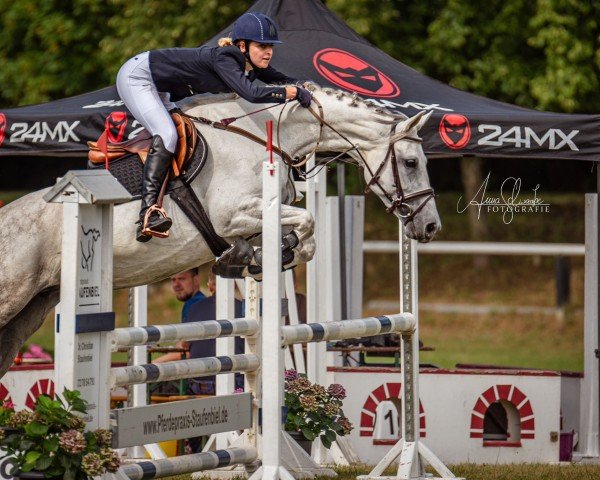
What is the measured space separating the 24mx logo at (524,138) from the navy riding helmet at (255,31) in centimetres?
171

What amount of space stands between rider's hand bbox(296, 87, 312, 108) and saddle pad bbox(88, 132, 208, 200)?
51cm

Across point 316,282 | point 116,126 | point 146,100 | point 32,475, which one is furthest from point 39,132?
point 32,475

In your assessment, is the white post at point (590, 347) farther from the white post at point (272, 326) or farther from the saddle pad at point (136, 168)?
the white post at point (272, 326)

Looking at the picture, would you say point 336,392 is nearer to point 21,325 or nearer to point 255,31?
point 21,325

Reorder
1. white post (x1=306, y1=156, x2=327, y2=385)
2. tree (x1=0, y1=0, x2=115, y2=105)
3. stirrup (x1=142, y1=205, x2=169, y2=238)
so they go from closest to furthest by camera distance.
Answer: stirrup (x1=142, y1=205, x2=169, y2=238) → white post (x1=306, y1=156, x2=327, y2=385) → tree (x1=0, y1=0, x2=115, y2=105)

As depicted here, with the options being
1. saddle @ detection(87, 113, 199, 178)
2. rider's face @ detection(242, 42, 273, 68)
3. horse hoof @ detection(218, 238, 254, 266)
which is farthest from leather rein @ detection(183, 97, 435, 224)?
horse hoof @ detection(218, 238, 254, 266)

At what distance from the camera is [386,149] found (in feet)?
20.8

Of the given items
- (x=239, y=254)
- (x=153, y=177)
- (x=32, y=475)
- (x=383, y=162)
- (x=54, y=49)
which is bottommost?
(x=32, y=475)

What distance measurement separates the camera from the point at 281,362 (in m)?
5.50

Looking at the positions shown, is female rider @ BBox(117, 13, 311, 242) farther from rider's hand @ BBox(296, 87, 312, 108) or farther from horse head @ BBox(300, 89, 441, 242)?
horse head @ BBox(300, 89, 441, 242)

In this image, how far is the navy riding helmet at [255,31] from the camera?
20.1ft

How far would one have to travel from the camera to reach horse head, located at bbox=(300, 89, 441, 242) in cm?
626

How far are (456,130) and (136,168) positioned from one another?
2.10 meters

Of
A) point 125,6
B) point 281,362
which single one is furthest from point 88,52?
point 281,362
